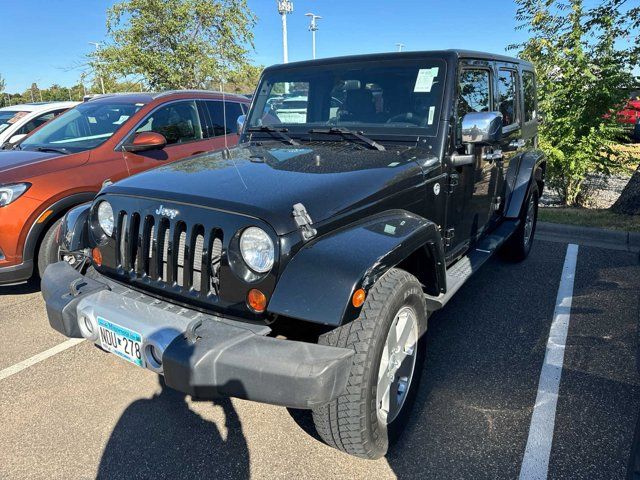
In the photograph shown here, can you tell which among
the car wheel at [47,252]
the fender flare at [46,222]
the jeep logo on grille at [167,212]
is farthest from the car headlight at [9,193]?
the jeep logo on grille at [167,212]

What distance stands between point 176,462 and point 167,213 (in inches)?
48.4

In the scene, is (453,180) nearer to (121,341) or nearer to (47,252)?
(121,341)

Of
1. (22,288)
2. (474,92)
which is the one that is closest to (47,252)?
(22,288)

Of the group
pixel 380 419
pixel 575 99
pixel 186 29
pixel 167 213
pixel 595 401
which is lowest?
pixel 595 401

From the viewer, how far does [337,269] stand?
2.02 metres

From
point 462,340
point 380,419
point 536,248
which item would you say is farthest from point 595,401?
point 536,248

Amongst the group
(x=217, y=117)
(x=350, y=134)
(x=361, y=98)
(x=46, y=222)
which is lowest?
(x=46, y=222)

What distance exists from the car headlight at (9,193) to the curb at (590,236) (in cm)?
585

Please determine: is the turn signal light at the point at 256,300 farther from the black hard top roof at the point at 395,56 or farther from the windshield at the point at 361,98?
the black hard top roof at the point at 395,56

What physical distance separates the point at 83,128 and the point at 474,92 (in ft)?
13.3

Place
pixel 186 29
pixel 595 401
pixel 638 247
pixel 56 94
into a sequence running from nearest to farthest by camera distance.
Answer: pixel 595 401
pixel 638 247
pixel 186 29
pixel 56 94

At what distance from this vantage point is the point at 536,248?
19.2 feet

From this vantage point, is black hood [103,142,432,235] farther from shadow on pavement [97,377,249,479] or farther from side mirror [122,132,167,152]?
side mirror [122,132,167,152]

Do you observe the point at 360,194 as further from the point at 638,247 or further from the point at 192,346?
the point at 638,247
